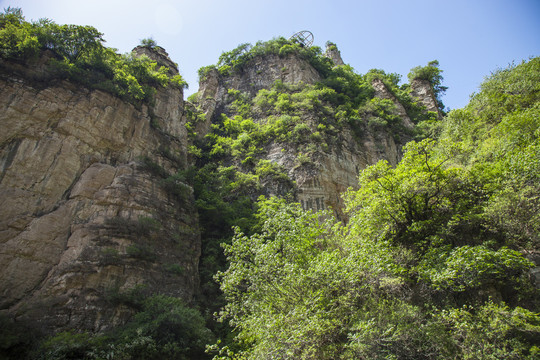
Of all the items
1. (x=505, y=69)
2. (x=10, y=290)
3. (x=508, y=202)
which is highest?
(x=505, y=69)

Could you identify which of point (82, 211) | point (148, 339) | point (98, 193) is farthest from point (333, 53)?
point (148, 339)

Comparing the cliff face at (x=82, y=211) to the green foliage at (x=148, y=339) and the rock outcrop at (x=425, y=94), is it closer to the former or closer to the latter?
the green foliage at (x=148, y=339)

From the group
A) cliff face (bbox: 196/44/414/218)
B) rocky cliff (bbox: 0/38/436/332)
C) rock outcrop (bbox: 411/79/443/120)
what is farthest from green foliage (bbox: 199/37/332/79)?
rocky cliff (bbox: 0/38/436/332)

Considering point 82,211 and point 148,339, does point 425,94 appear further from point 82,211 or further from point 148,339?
point 148,339

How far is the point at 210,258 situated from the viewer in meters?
19.9

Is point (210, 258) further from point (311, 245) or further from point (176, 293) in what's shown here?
point (311, 245)

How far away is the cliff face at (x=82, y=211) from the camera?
13727 millimetres

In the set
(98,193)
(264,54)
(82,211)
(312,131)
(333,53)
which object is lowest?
(82,211)

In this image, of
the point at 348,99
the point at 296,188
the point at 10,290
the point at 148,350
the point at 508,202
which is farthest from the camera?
the point at 348,99

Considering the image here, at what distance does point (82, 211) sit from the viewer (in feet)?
53.4

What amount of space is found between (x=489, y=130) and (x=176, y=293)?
56.5 ft

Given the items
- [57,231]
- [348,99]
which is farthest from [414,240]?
[348,99]

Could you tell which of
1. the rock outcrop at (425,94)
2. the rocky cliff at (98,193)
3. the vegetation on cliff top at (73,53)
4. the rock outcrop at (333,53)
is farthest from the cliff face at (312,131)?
the rock outcrop at (333,53)

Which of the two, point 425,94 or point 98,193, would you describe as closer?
point 98,193
